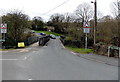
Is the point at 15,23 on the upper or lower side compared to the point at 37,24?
lower

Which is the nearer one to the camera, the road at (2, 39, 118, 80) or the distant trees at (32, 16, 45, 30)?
the road at (2, 39, 118, 80)

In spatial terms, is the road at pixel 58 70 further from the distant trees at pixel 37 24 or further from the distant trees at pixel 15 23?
the distant trees at pixel 37 24

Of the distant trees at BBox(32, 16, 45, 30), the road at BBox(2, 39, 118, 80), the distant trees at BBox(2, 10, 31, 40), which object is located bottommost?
the road at BBox(2, 39, 118, 80)

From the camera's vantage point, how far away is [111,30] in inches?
888

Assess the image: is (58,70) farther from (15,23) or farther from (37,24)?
(37,24)

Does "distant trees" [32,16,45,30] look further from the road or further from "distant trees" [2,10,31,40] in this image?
the road

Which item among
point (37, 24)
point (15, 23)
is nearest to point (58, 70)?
point (15, 23)

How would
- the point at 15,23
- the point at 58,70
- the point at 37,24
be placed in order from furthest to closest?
the point at 37,24
the point at 15,23
the point at 58,70

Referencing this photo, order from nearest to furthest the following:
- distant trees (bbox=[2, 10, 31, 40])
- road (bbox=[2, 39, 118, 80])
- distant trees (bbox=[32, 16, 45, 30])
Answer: road (bbox=[2, 39, 118, 80])
distant trees (bbox=[2, 10, 31, 40])
distant trees (bbox=[32, 16, 45, 30])

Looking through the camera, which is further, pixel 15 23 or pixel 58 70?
pixel 15 23

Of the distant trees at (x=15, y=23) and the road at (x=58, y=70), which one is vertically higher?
the distant trees at (x=15, y=23)

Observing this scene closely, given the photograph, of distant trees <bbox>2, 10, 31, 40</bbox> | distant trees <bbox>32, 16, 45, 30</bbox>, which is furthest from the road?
distant trees <bbox>32, 16, 45, 30</bbox>

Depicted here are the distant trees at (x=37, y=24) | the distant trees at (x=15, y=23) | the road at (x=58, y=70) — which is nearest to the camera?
the road at (x=58, y=70)

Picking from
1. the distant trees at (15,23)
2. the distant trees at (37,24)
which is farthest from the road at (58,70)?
the distant trees at (37,24)
